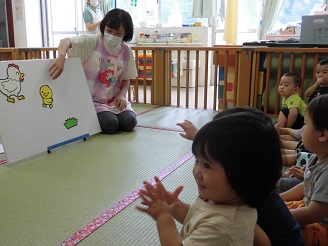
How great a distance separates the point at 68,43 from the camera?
7.59 ft

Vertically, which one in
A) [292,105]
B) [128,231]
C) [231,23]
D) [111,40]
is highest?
[231,23]

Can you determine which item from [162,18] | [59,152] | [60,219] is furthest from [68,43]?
[162,18]

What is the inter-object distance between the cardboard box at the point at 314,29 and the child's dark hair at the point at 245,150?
2663 mm

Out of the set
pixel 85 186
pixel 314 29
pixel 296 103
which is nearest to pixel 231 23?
pixel 314 29

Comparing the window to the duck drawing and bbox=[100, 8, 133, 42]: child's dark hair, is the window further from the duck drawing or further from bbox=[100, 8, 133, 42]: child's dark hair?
the duck drawing

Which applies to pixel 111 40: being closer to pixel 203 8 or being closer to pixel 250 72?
pixel 250 72

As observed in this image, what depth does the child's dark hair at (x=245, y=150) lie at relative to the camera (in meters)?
0.66

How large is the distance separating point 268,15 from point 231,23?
1.95 feet

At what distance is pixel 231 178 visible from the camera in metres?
0.67

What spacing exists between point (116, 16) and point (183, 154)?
100 cm

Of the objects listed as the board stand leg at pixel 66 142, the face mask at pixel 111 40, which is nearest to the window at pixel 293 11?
the face mask at pixel 111 40

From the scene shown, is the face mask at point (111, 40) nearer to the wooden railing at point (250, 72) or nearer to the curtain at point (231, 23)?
the wooden railing at point (250, 72)

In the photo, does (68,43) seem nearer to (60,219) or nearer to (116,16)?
(116,16)

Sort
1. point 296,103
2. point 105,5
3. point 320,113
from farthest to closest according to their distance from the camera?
point 105,5 → point 296,103 → point 320,113
